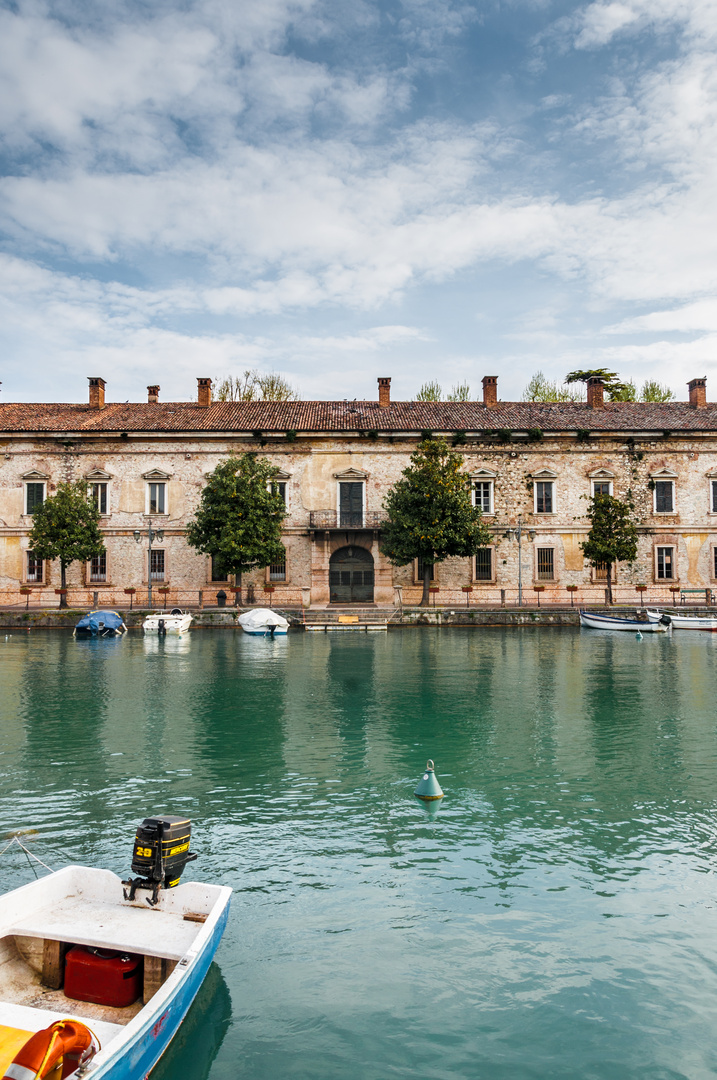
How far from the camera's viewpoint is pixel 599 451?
3966 cm

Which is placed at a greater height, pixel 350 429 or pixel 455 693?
pixel 350 429

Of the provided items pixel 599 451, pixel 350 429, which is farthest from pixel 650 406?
pixel 350 429

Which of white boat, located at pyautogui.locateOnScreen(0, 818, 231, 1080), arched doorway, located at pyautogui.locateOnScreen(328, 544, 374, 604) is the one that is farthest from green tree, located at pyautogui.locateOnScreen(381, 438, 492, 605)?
white boat, located at pyautogui.locateOnScreen(0, 818, 231, 1080)

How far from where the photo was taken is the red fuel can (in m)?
5.34

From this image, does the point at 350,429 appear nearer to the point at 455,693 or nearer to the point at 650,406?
the point at 650,406

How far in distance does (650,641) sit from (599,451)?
13964mm

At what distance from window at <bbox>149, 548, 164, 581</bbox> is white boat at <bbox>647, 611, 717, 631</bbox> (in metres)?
24.6

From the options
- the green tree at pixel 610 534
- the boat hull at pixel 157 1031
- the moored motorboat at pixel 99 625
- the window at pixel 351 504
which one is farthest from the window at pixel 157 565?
the boat hull at pixel 157 1031

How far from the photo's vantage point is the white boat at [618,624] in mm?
31062

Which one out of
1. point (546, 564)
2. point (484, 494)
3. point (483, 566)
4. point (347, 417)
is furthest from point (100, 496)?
point (546, 564)

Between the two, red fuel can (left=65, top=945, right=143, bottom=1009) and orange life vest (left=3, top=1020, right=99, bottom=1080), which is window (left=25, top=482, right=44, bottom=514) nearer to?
red fuel can (left=65, top=945, right=143, bottom=1009)

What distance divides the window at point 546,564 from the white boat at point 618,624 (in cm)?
685

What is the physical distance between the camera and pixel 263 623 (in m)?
31.3

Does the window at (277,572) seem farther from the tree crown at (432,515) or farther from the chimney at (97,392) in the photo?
the chimney at (97,392)
